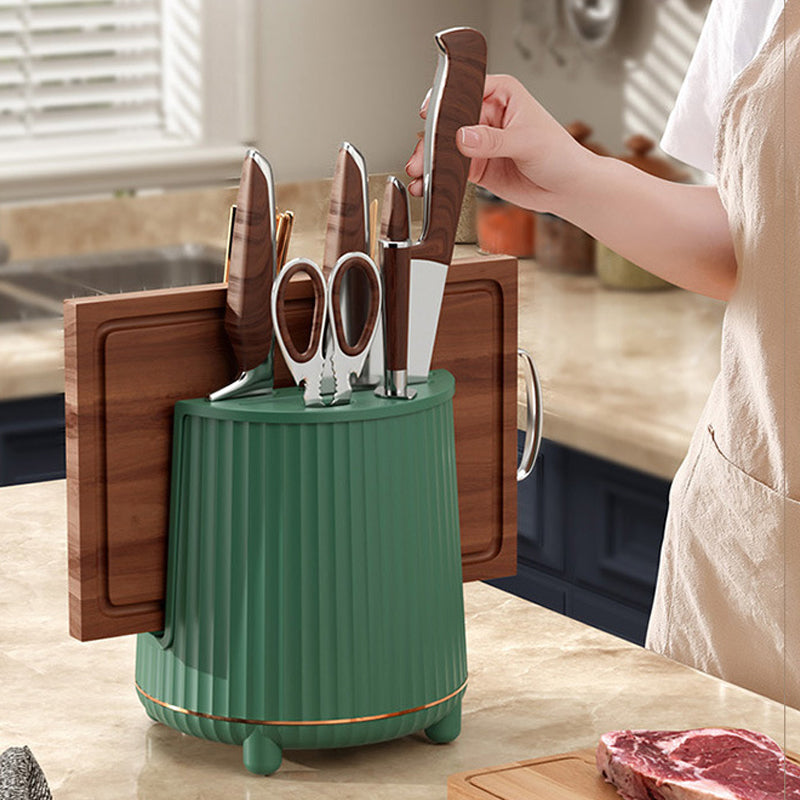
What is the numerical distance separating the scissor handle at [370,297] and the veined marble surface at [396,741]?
0.54ft

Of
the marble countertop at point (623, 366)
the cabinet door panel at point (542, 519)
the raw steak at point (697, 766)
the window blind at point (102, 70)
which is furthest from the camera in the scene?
the marble countertop at point (623, 366)

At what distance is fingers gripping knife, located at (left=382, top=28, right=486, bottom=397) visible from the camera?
0.56 metres

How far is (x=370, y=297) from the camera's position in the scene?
1.82 ft

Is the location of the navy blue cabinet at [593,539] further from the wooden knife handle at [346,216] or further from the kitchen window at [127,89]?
the wooden knife handle at [346,216]

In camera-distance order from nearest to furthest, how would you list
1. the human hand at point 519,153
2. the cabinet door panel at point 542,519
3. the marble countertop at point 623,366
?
1. the human hand at point 519,153
2. the cabinet door panel at point 542,519
3. the marble countertop at point 623,366

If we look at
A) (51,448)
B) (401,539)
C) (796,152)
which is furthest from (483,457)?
(51,448)

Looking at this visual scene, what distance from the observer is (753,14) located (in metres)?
0.83

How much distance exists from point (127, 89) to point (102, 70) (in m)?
0.03

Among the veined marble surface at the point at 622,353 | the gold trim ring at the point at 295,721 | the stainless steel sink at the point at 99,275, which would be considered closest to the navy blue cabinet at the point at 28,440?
the stainless steel sink at the point at 99,275

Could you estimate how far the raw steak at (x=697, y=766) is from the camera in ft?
1.71

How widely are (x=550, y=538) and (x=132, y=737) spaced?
27.6 inches

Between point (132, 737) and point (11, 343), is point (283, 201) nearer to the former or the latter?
point (132, 737)

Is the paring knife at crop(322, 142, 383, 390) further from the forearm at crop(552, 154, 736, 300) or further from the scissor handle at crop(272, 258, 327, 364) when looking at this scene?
the forearm at crop(552, 154, 736, 300)

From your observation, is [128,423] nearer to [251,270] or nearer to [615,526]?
[251,270]
